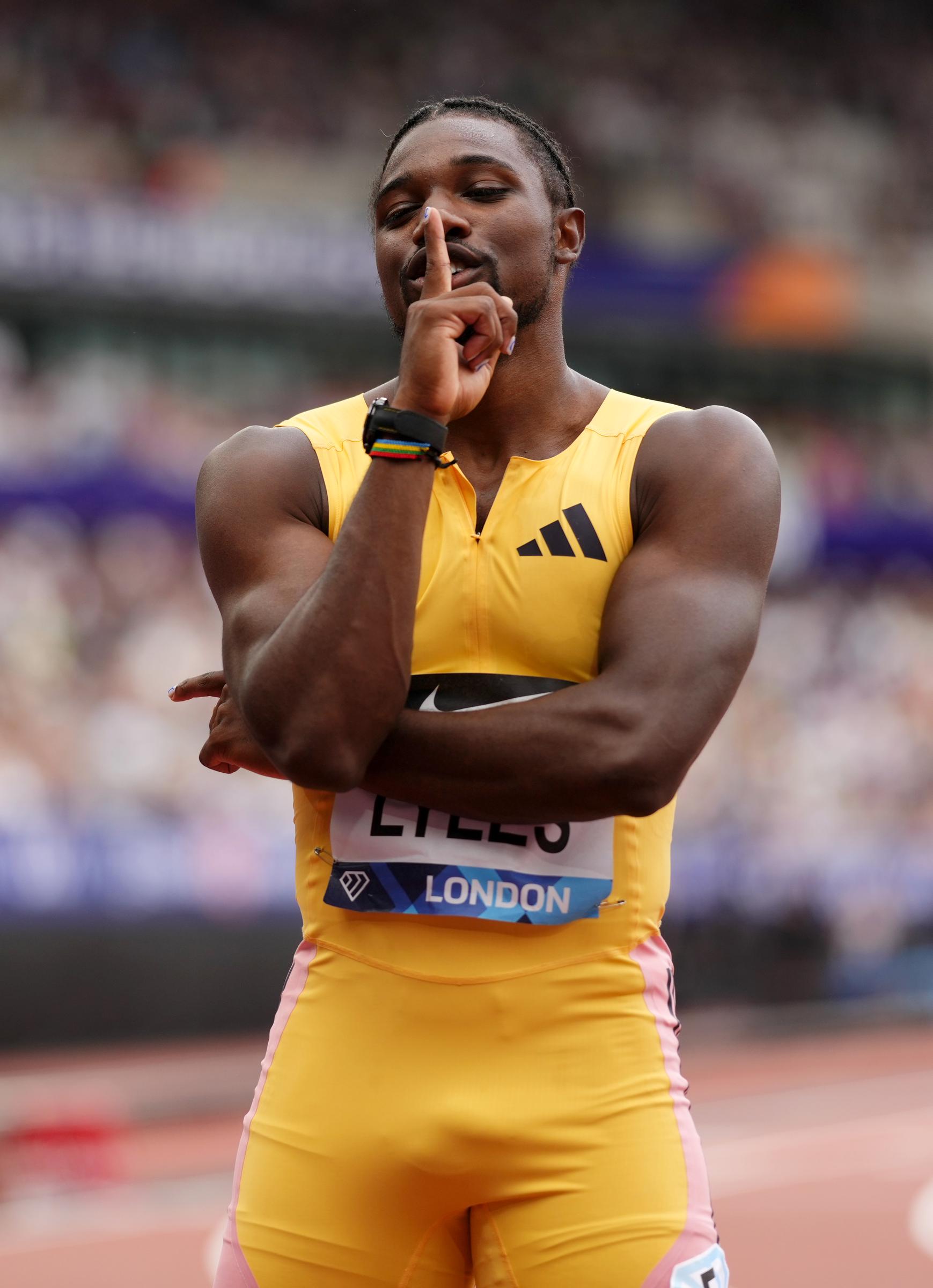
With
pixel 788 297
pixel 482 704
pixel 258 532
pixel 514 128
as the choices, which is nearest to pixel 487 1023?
pixel 482 704

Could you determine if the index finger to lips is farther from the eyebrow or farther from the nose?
the eyebrow

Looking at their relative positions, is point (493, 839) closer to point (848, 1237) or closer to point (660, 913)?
point (660, 913)

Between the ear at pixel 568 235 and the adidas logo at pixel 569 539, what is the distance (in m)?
0.43

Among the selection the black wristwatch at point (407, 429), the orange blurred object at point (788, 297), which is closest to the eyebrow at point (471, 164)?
the black wristwatch at point (407, 429)

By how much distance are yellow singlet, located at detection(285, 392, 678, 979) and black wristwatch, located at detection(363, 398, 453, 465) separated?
0.74 feet

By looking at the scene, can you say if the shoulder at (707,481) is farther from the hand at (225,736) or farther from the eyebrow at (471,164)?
the hand at (225,736)

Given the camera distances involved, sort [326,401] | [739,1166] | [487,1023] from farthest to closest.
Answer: [326,401] < [739,1166] < [487,1023]

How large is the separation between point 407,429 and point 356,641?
0.29 meters

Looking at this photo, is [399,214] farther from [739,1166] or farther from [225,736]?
[739,1166]

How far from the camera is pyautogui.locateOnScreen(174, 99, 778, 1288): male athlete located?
2.14 m

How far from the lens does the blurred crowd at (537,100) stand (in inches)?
639

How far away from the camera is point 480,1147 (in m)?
2.17

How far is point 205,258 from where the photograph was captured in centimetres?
1591

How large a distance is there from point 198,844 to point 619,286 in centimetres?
886
